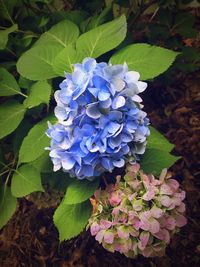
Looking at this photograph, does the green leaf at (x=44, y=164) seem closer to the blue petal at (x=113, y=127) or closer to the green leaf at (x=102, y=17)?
the blue petal at (x=113, y=127)

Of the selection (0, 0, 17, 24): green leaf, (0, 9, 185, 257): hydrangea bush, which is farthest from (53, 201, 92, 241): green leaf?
(0, 0, 17, 24): green leaf

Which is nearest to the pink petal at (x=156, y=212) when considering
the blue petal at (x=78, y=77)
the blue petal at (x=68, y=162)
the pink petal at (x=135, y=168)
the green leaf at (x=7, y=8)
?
the pink petal at (x=135, y=168)

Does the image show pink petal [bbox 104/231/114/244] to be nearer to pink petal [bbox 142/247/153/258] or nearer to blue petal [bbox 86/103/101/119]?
pink petal [bbox 142/247/153/258]

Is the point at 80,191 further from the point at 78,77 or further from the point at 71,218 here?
the point at 78,77

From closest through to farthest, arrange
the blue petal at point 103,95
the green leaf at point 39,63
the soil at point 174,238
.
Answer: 1. the blue petal at point 103,95
2. the green leaf at point 39,63
3. the soil at point 174,238

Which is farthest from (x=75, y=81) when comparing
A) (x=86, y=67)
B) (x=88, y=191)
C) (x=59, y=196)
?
(x=59, y=196)

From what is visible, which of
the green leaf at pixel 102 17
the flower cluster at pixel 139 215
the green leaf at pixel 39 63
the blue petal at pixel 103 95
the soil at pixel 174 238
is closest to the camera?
the blue petal at pixel 103 95
